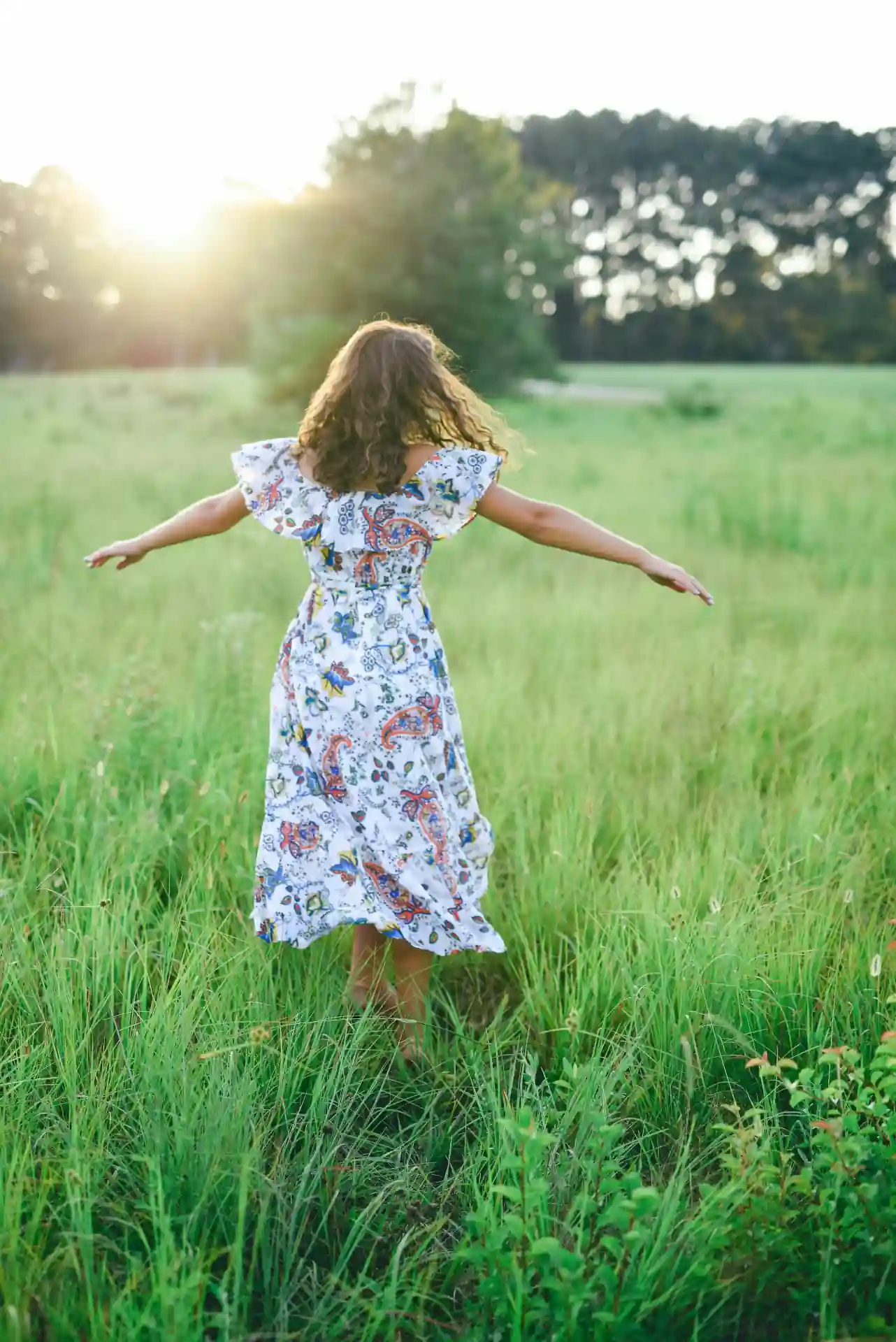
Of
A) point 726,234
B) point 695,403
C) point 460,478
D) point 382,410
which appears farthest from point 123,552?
point 726,234

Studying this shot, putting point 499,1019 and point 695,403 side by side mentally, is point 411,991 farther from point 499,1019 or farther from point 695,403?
point 695,403

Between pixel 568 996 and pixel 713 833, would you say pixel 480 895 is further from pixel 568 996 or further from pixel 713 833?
pixel 713 833

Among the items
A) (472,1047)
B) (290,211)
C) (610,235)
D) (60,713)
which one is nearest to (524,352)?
(290,211)

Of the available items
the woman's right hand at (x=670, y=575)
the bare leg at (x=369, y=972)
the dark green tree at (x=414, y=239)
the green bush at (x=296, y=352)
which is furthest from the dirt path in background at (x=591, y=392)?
the bare leg at (x=369, y=972)

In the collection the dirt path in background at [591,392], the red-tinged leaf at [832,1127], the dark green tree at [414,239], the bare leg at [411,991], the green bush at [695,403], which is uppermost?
the dark green tree at [414,239]

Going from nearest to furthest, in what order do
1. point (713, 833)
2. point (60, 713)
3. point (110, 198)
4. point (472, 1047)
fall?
point (472, 1047), point (713, 833), point (60, 713), point (110, 198)

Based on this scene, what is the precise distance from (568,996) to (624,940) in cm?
31

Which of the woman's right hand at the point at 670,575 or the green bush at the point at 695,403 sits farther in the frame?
the green bush at the point at 695,403

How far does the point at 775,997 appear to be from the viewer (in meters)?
2.48

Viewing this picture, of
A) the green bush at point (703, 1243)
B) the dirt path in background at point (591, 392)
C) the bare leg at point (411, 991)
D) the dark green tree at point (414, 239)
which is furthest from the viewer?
the dirt path in background at point (591, 392)

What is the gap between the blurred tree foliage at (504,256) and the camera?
19734 mm

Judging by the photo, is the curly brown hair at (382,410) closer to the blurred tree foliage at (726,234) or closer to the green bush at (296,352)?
the green bush at (296,352)

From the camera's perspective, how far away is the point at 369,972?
2717 mm

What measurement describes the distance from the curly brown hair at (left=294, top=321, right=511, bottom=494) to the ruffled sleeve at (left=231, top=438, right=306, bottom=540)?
0.23 feet
